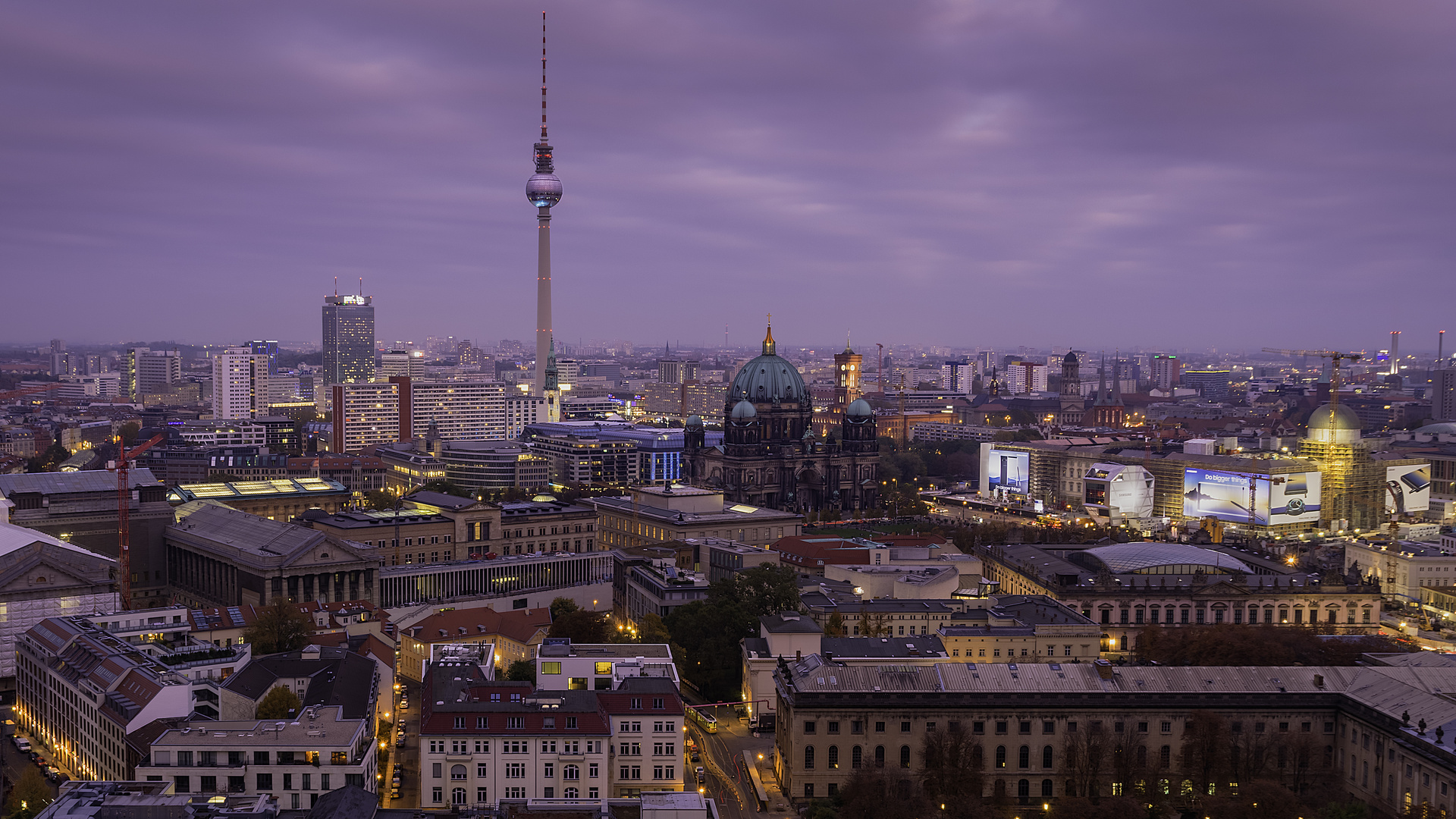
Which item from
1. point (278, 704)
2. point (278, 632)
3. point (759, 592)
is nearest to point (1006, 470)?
point (759, 592)

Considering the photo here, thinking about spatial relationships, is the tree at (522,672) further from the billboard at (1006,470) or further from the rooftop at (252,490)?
the billboard at (1006,470)

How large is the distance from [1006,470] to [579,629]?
9071cm

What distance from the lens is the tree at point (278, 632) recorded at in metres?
67.8

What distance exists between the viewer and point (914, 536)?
4156 inches

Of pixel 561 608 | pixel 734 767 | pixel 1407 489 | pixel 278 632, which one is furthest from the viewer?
pixel 1407 489

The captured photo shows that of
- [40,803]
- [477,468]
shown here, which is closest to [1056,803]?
[40,803]

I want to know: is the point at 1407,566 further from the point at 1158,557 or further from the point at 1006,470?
the point at 1006,470

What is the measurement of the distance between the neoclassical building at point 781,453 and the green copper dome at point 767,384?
8cm

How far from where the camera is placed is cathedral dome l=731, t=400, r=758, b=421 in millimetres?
136875

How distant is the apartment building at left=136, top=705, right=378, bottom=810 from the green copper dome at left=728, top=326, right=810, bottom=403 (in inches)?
3724

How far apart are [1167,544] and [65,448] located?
135428 millimetres

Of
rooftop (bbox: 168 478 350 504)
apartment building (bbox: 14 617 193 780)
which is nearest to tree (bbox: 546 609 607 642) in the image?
apartment building (bbox: 14 617 193 780)

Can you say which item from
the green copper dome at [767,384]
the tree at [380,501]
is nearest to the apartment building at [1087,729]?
the tree at [380,501]

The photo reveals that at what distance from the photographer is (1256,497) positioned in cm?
12606
